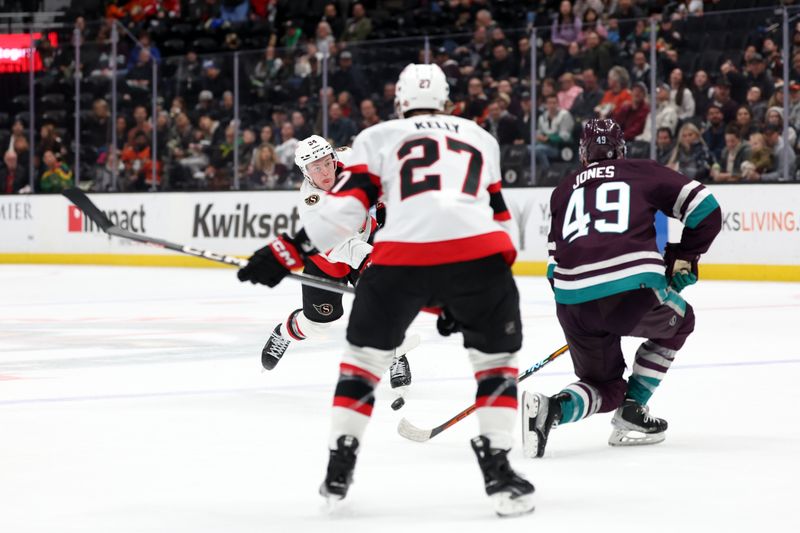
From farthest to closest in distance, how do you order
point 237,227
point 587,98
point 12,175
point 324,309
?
point 12,175 → point 237,227 → point 587,98 → point 324,309

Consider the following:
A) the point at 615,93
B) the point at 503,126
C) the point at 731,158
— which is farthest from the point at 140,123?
the point at 731,158

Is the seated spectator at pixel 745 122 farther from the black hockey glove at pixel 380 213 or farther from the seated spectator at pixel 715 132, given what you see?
the black hockey glove at pixel 380 213

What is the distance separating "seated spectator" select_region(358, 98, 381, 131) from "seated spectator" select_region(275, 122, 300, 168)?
768 millimetres

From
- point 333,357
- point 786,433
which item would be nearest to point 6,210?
point 333,357

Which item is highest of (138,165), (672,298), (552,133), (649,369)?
(552,133)

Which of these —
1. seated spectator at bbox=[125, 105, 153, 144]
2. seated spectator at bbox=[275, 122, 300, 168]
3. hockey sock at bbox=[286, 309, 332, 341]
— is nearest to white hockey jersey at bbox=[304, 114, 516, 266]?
hockey sock at bbox=[286, 309, 332, 341]

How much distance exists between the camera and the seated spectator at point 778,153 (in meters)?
10.2

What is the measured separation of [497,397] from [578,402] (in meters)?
0.77

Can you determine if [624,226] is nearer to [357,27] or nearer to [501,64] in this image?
[501,64]

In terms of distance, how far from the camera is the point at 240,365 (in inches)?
235

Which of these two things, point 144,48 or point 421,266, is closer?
point 421,266

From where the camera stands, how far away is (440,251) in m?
3.00

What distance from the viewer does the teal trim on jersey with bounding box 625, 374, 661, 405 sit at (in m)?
3.94

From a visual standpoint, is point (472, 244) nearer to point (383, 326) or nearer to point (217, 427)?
point (383, 326)
